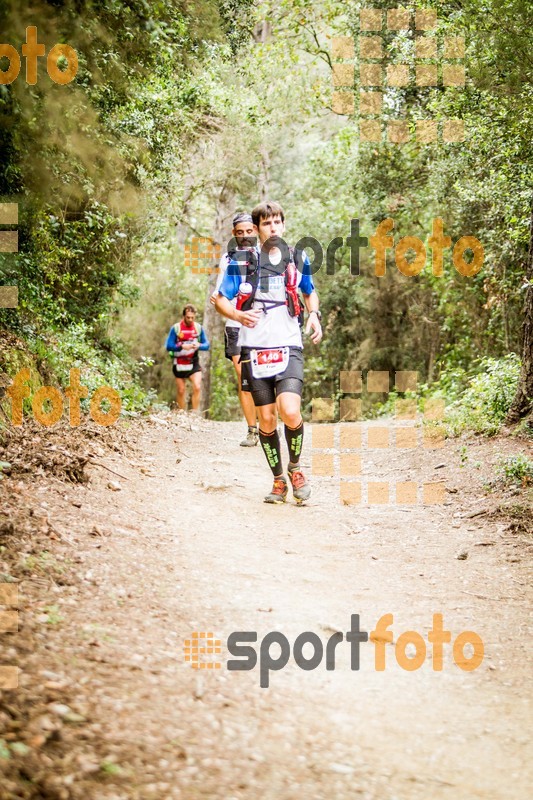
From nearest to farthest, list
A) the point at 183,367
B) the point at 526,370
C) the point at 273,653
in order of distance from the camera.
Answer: the point at 273,653 < the point at 526,370 < the point at 183,367

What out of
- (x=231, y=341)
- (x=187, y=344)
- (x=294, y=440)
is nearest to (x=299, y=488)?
(x=294, y=440)

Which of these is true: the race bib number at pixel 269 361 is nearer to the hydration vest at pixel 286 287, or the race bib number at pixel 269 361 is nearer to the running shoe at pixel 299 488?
the hydration vest at pixel 286 287

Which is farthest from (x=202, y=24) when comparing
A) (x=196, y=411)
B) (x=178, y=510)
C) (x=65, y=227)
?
(x=196, y=411)

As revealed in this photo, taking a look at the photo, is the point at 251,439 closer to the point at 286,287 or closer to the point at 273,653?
the point at 286,287

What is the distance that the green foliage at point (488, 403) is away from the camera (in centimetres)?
862

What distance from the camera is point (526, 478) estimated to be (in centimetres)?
644

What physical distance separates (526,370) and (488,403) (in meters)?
1.18

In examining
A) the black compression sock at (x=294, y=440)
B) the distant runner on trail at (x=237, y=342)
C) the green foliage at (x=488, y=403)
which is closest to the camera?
the black compression sock at (x=294, y=440)

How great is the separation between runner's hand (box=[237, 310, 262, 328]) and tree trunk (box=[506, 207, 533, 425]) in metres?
2.94

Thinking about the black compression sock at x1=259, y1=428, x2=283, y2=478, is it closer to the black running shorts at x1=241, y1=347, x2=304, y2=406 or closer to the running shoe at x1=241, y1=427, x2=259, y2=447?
the black running shorts at x1=241, y1=347, x2=304, y2=406

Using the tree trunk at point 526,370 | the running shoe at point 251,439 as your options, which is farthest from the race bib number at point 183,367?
the tree trunk at point 526,370

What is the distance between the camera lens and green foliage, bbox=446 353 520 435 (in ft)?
28.3

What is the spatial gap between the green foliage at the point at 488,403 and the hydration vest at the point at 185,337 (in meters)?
4.91

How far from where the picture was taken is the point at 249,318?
621 centimetres
